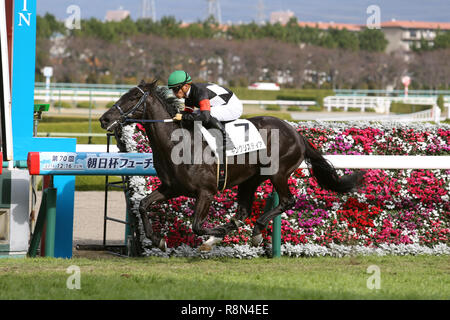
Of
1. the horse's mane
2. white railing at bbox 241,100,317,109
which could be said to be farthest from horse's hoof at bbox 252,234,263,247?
white railing at bbox 241,100,317,109

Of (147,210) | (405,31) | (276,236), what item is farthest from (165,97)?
(405,31)

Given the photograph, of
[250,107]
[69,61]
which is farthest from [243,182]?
[69,61]

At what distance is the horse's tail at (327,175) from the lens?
261 inches

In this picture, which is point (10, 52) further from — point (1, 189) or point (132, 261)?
point (132, 261)

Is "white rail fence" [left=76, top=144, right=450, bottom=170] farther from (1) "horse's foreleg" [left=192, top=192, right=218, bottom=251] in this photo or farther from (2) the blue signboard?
(2) the blue signboard

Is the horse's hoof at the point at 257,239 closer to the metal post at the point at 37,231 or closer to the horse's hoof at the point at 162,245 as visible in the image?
the horse's hoof at the point at 162,245

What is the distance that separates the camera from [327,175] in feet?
21.8

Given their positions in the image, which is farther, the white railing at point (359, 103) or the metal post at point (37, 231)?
the white railing at point (359, 103)

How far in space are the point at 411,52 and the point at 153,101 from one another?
239 ft

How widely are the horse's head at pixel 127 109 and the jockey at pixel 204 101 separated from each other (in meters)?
0.23
